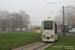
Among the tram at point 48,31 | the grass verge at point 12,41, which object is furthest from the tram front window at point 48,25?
the grass verge at point 12,41

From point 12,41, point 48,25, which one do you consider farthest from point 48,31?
point 12,41

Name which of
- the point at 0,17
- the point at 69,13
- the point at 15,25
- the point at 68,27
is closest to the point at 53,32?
the point at 0,17

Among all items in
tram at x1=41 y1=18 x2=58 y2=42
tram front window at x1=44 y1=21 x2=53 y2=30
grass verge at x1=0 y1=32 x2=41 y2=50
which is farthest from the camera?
tram front window at x1=44 y1=21 x2=53 y2=30

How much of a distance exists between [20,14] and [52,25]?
1941 inches

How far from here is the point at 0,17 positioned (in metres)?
42.0

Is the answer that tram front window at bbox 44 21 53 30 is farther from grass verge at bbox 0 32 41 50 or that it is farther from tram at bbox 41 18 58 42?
grass verge at bbox 0 32 41 50

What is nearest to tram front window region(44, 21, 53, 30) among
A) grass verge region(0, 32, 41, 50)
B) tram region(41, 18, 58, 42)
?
tram region(41, 18, 58, 42)

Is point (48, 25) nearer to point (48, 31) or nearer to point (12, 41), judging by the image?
point (48, 31)

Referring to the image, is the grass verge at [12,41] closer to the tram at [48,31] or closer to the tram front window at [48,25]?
the tram at [48,31]

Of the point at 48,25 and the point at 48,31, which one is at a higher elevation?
the point at 48,25

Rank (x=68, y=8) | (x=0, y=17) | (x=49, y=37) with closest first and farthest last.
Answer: (x=49, y=37), (x=0, y=17), (x=68, y=8)

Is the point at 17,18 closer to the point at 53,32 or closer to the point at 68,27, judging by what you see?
the point at 68,27

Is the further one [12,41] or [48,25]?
[48,25]

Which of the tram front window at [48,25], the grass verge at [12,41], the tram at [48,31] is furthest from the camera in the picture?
the tram front window at [48,25]
